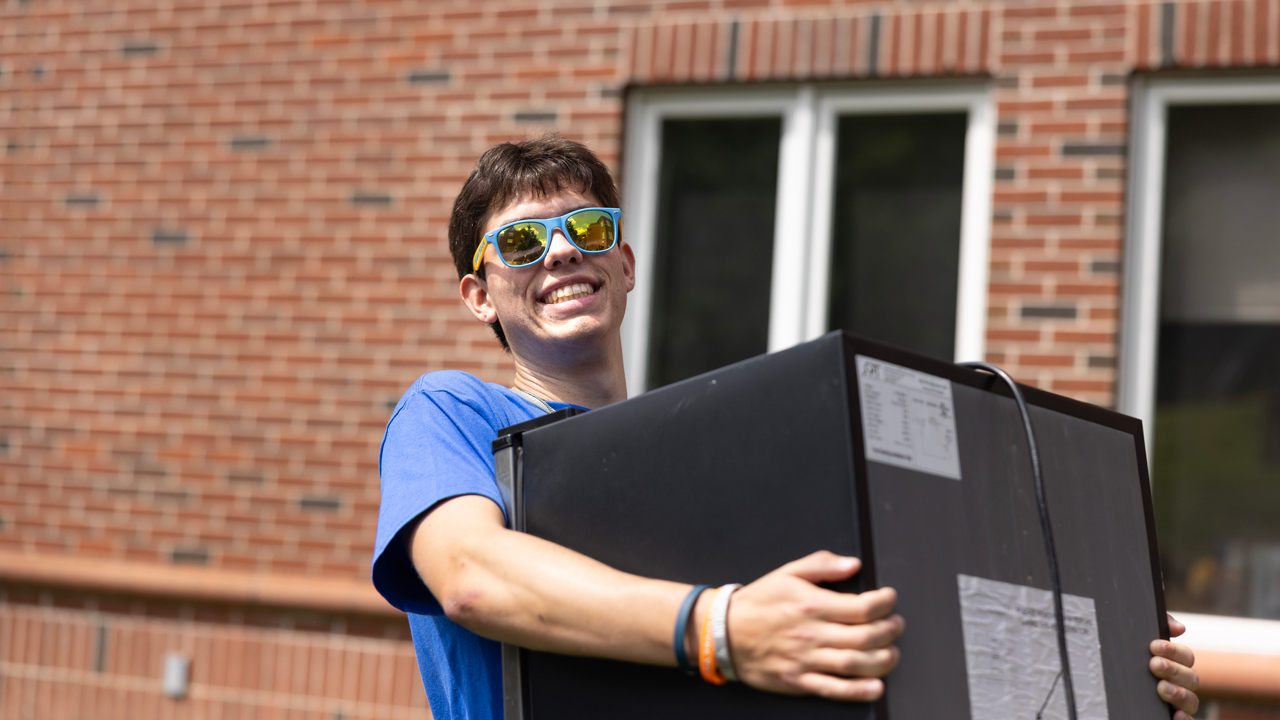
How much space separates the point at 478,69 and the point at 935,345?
81.0 inches

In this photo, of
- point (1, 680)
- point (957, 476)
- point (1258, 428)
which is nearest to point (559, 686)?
point (957, 476)

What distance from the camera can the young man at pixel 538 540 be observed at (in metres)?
1.12

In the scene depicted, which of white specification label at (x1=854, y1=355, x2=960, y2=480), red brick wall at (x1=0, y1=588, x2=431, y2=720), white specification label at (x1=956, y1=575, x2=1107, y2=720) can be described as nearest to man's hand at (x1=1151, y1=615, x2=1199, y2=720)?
white specification label at (x1=956, y1=575, x2=1107, y2=720)

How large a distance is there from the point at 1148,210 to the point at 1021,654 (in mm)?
3185

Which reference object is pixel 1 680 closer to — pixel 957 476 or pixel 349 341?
pixel 349 341

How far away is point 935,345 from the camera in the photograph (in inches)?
164

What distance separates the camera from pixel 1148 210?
3990mm

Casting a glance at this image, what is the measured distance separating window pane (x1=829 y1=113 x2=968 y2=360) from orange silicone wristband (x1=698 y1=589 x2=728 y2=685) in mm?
3092

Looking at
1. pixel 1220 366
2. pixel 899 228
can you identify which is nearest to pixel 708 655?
pixel 899 228

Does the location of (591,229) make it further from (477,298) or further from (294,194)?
(294,194)

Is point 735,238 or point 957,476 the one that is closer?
point 957,476

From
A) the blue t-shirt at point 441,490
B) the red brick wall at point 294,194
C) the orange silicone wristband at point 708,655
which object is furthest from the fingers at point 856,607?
the red brick wall at point 294,194

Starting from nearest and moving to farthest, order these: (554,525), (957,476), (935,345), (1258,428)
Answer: (957,476), (554,525), (1258,428), (935,345)

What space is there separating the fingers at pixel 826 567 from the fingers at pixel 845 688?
0.09 m
